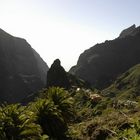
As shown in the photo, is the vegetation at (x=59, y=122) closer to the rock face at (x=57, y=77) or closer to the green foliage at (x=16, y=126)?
the green foliage at (x=16, y=126)

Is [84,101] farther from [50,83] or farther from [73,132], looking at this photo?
[50,83]

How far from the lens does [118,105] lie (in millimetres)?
57344

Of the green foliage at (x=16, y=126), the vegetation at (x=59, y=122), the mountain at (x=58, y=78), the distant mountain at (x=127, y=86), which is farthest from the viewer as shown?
the distant mountain at (x=127, y=86)

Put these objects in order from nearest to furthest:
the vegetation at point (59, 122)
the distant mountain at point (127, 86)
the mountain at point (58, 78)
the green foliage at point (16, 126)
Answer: the green foliage at point (16, 126), the vegetation at point (59, 122), the mountain at point (58, 78), the distant mountain at point (127, 86)

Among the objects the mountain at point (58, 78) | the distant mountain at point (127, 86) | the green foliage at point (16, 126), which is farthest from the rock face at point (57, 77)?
the green foliage at point (16, 126)

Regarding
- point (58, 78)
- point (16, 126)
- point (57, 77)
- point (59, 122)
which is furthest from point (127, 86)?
point (16, 126)

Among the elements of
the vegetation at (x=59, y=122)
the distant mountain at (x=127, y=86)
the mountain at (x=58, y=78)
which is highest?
the mountain at (x=58, y=78)

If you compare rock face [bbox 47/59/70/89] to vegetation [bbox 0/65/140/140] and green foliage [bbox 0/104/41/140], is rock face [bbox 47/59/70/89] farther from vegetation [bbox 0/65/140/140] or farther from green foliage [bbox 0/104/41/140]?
green foliage [bbox 0/104/41/140]

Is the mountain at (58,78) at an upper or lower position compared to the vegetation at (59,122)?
upper

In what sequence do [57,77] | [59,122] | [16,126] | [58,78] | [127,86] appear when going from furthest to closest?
[127,86]
[57,77]
[58,78]
[59,122]
[16,126]

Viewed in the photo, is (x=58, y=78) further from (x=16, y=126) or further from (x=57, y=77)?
(x=16, y=126)

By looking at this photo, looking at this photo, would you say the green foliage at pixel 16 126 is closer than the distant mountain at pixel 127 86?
Yes

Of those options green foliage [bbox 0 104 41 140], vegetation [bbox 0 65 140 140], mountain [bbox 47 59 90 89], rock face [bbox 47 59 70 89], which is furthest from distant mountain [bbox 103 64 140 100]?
green foliage [bbox 0 104 41 140]

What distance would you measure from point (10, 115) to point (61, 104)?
48.2ft
